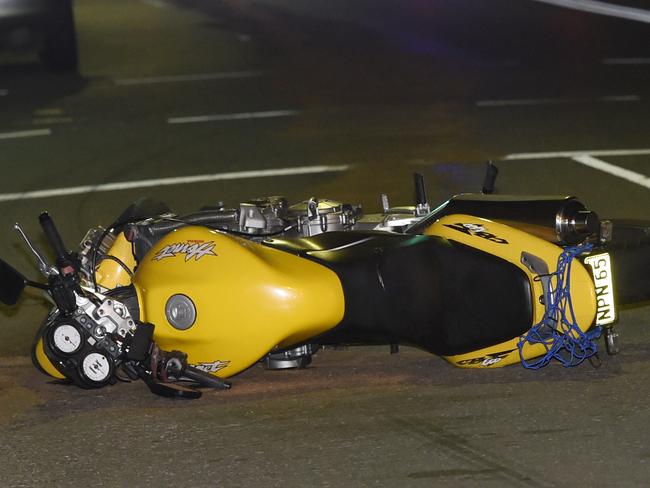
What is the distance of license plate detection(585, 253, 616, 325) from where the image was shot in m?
6.23

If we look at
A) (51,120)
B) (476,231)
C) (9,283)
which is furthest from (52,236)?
(51,120)

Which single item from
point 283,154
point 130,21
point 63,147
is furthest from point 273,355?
point 130,21

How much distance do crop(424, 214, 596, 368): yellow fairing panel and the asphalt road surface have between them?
0.46 ft

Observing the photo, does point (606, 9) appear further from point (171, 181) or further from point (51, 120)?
point (171, 181)

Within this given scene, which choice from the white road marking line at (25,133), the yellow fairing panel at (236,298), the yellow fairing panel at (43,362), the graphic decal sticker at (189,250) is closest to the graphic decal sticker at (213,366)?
the yellow fairing panel at (236,298)

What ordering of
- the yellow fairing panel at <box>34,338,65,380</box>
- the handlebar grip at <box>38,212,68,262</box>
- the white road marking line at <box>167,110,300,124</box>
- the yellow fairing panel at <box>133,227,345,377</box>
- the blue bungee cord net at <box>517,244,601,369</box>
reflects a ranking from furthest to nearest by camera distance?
the white road marking line at <box>167,110,300,124</box> → the yellow fairing panel at <box>34,338,65,380</box> → the handlebar grip at <box>38,212,68,262</box> → the blue bungee cord net at <box>517,244,601,369</box> → the yellow fairing panel at <box>133,227,345,377</box>

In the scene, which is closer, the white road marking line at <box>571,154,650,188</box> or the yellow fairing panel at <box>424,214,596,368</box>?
the yellow fairing panel at <box>424,214,596,368</box>

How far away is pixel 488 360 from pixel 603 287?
60 cm

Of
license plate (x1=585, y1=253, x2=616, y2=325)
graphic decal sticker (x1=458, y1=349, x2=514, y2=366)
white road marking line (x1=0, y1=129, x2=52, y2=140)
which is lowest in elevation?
graphic decal sticker (x1=458, y1=349, x2=514, y2=366)

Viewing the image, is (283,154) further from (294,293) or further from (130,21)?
(130,21)

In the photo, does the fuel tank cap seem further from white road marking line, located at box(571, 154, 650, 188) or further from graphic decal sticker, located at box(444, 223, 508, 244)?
white road marking line, located at box(571, 154, 650, 188)

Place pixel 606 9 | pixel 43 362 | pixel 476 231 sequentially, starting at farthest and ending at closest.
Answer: pixel 606 9 < pixel 43 362 < pixel 476 231

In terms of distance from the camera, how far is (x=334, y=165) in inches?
468

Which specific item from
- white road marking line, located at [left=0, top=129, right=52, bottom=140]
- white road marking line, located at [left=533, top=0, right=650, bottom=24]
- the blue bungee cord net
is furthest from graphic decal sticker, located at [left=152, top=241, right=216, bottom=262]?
white road marking line, located at [left=533, top=0, right=650, bottom=24]
